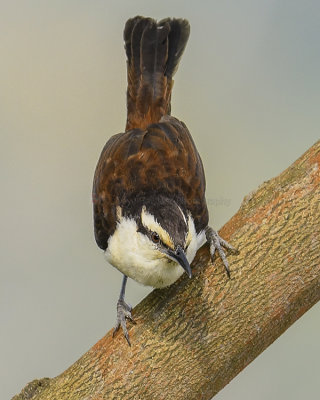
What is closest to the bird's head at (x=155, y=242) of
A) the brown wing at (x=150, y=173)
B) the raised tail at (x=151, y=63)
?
the brown wing at (x=150, y=173)

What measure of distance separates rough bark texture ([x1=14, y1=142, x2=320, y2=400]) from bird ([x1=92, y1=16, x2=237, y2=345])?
11 centimetres

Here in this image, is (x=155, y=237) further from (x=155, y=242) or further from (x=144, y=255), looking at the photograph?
(x=144, y=255)

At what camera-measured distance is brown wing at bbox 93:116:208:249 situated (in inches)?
131

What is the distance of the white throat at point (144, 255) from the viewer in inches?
123

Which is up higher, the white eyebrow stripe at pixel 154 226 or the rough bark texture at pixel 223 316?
the white eyebrow stripe at pixel 154 226

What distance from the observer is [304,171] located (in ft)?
10.5

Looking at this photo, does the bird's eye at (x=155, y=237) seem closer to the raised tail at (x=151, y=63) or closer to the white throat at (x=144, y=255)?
the white throat at (x=144, y=255)

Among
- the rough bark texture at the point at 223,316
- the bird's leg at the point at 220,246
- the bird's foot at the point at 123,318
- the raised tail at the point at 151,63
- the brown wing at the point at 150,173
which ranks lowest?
the rough bark texture at the point at 223,316

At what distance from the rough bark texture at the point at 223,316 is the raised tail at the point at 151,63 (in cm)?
115

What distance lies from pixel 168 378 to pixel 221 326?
0.39m

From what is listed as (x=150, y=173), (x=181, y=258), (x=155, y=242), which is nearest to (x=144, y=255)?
(x=155, y=242)

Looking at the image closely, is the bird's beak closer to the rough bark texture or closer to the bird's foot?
the rough bark texture

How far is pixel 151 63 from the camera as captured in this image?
405 centimetres

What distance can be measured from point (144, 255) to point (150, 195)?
13.3 inches
